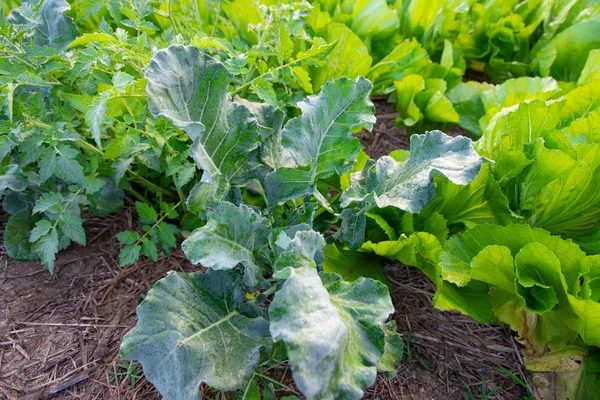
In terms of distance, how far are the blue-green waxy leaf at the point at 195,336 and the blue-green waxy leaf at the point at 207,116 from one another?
23 cm

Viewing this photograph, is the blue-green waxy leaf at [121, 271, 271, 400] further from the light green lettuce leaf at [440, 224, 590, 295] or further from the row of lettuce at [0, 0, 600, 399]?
the light green lettuce leaf at [440, 224, 590, 295]

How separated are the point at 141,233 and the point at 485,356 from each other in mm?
1255

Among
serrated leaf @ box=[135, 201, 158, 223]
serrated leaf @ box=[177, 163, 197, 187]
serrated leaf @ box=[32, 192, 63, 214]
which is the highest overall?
serrated leaf @ box=[177, 163, 197, 187]

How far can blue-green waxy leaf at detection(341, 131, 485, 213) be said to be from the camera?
1.31 meters

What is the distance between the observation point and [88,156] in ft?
5.76

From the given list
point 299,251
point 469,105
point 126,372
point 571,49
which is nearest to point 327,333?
point 299,251

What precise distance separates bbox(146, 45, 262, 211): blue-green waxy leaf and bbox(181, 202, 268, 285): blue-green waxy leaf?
0.10 m

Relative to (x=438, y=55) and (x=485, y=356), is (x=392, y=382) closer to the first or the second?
(x=485, y=356)

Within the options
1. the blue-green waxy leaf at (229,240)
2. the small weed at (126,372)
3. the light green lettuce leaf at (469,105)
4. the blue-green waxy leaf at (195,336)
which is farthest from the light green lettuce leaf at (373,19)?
the small weed at (126,372)

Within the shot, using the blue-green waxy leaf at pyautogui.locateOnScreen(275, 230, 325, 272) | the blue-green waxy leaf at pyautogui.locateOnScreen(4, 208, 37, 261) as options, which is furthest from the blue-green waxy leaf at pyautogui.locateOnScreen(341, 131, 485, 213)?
the blue-green waxy leaf at pyautogui.locateOnScreen(4, 208, 37, 261)

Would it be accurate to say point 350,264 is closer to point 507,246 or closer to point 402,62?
point 507,246

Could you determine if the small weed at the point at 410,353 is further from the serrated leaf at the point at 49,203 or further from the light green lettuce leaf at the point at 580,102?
the serrated leaf at the point at 49,203

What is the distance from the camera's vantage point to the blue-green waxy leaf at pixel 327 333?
0.97 metres

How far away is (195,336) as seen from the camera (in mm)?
1217
